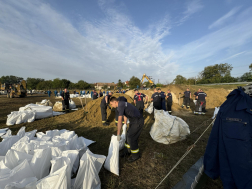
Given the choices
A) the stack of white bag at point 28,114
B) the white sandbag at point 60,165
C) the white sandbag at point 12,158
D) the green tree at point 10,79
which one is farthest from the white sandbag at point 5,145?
the green tree at point 10,79

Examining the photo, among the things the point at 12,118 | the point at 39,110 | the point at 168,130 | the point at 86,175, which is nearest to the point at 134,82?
the point at 39,110

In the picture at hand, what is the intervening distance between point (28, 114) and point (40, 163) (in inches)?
187

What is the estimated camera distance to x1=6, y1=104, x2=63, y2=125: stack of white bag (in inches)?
193

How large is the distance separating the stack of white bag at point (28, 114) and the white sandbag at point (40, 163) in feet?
15.2

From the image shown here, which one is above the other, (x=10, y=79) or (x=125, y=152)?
(x=10, y=79)

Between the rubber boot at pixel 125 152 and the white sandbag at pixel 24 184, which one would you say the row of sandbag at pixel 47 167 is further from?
the rubber boot at pixel 125 152

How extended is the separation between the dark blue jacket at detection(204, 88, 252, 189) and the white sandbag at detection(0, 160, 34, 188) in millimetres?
2455

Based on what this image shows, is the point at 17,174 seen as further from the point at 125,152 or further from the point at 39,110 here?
the point at 39,110

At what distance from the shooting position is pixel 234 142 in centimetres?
135

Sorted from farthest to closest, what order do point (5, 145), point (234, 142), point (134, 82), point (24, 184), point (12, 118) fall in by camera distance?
point (134, 82) → point (12, 118) → point (5, 145) → point (234, 142) → point (24, 184)

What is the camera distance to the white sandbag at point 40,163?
1652 mm

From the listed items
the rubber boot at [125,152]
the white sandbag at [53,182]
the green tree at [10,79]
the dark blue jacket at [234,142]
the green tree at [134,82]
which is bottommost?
the rubber boot at [125,152]

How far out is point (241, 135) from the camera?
131 centimetres

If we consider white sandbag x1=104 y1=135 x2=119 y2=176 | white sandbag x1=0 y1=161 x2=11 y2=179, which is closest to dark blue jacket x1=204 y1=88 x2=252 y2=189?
white sandbag x1=104 y1=135 x2=119 y2=176
